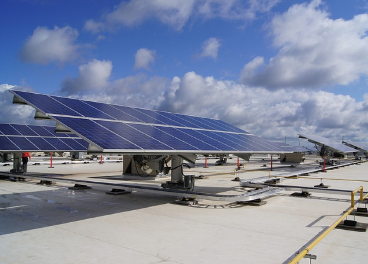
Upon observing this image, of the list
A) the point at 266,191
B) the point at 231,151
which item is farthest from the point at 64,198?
the point at 266,191

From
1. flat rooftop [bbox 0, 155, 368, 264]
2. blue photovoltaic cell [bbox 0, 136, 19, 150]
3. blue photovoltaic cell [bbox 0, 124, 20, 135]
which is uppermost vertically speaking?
blue photovoltaic cell [bbox 0, 124, 20, 135]

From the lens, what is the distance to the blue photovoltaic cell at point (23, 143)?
20.8 m

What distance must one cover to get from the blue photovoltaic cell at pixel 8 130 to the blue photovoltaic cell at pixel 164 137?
14.3 meters

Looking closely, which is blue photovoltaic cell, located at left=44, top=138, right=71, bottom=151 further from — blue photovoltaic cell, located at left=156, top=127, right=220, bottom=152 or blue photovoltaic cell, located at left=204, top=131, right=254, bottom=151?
blue photovoltaic cell, located at left=204, top=131, right=254, bottom=151

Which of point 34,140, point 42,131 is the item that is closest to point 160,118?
point 34,140

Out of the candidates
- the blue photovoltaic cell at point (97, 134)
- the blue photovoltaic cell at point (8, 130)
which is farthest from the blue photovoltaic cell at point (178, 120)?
the blue photovoltaic cell at point (8, 130)

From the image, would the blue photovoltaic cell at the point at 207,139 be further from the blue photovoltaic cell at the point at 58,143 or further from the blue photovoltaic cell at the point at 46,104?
the blue photovoltaic cell at the point at 58,143

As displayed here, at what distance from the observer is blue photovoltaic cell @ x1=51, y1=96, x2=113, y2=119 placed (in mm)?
12508

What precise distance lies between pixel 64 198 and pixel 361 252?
12.4m

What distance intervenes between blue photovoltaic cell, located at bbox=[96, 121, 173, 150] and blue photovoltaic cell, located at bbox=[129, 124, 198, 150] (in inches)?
16.0

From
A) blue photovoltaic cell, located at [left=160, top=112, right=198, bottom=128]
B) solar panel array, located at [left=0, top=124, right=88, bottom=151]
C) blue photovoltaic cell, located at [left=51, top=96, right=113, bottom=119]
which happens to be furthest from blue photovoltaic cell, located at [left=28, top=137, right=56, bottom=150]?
blue photovoltaic cell, located at [left=160, top=112, right=198, bottom=128]

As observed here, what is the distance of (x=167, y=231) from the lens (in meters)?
9.28

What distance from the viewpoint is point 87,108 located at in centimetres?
1348

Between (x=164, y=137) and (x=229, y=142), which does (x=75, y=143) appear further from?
(x=164, y=137)
